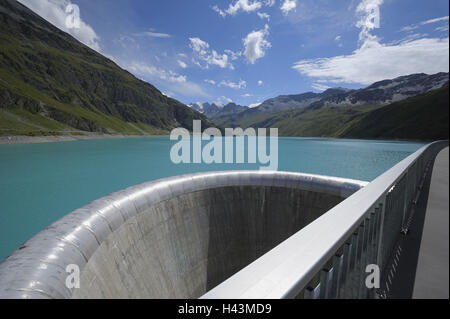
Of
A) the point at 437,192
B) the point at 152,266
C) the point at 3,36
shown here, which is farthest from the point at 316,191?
the point at 3,36

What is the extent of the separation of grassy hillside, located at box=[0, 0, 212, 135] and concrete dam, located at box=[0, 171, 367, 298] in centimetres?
7029

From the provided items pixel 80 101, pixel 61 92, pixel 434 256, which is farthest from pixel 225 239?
A: pixel 80 101

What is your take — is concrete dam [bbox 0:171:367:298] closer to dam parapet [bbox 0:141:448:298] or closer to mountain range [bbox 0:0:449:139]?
dam parapet [bbox 0:141:448:298]

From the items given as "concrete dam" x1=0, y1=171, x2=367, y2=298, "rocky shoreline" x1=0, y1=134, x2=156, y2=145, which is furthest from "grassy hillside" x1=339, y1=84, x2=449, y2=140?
"rocky shoreline" x1=0, y1=134, x2=156, y2=145

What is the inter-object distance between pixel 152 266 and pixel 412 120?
5472 inches

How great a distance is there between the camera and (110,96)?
484ft

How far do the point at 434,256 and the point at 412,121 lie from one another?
137299mm

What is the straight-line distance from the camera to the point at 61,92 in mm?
108938

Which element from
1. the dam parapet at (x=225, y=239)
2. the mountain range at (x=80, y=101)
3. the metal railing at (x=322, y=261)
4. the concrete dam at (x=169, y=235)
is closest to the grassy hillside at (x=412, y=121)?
the mountain range at (x=80, y=101)

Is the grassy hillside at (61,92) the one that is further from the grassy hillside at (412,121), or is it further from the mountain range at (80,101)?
the grassy hillside at (412,121)

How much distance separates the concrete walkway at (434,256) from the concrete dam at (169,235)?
191 inches

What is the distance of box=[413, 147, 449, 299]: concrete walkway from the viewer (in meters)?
2.97
